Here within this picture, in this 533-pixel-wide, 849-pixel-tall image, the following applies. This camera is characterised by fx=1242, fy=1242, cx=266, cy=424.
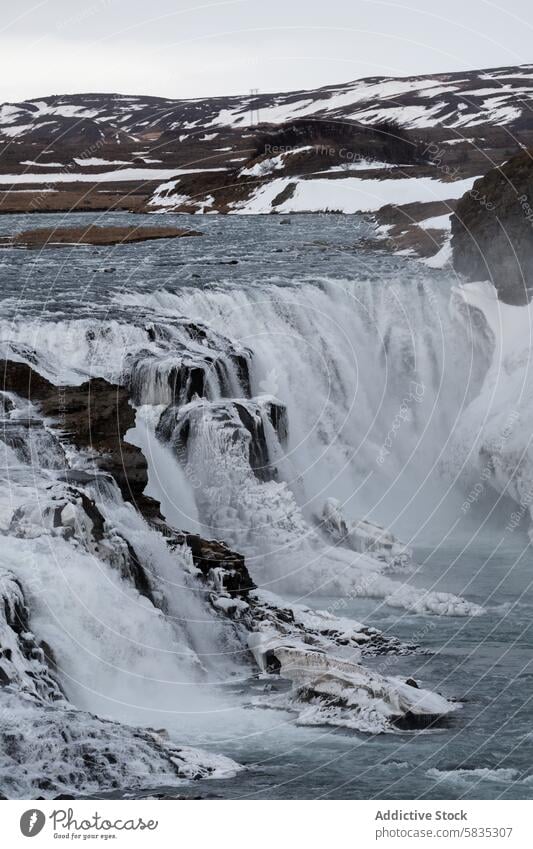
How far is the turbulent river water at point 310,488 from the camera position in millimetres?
19312

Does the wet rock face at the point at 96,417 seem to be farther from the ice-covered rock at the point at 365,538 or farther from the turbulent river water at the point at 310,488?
the ice-covered rock at the point at 365,538

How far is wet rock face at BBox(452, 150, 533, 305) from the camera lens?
36.8 m

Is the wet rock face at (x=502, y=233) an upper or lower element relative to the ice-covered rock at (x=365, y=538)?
upper

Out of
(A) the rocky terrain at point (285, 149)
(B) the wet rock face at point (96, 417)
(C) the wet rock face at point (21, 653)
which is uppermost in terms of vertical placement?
(A) the rocky terrain at point (285, 149)

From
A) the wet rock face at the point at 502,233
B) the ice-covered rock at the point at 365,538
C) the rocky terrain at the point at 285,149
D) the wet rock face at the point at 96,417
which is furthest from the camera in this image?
the rocky terrain at the point at 285,149

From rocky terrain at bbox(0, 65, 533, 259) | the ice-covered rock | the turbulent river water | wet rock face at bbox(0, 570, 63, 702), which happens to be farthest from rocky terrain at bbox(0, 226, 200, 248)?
wet rock face at bbox(0, 570, 63, 702)

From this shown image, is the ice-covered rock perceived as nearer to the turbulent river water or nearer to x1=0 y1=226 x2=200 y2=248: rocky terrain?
the turbulent river water

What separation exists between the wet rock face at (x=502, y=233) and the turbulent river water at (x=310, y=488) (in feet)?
4.65

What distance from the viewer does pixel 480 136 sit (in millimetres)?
80688

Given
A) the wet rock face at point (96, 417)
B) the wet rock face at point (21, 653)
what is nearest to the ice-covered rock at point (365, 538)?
the wet rock face at point (96, 417)

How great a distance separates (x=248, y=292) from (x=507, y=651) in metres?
15.5

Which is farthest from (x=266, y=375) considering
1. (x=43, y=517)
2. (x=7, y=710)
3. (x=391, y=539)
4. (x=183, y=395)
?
(x=7, y=710)

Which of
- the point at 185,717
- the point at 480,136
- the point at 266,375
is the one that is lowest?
the point at 185,717

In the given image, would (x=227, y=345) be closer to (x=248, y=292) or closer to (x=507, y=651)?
(x=248, y=292)
